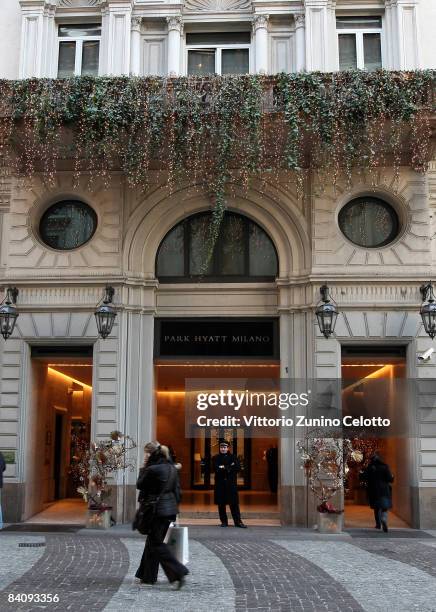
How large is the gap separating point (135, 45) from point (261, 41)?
3.20m

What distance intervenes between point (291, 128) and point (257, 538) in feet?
27.8

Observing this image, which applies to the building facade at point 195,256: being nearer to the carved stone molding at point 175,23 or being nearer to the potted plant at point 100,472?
the carved stone molding at point 175,23

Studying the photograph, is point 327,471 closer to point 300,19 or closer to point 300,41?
point 300,41

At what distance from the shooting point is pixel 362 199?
17.2 metres

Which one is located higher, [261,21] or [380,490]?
[261,21]

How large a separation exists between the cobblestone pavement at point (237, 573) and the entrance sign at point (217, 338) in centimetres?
441

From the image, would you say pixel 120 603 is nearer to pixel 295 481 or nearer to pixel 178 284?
pixel 295 481

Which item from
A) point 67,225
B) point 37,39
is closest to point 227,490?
point 67,225

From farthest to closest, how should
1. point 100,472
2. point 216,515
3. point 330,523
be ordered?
1. point 216,515
2. point 100,472
3. point 330,523

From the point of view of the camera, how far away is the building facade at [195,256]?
53.4 ft

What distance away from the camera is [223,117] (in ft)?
50.4

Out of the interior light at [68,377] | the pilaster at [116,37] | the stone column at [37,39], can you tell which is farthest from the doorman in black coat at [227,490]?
the stone column at [37,39]

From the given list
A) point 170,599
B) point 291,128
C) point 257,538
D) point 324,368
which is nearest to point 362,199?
point 291,128

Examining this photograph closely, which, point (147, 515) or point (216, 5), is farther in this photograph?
point (216, 5)
